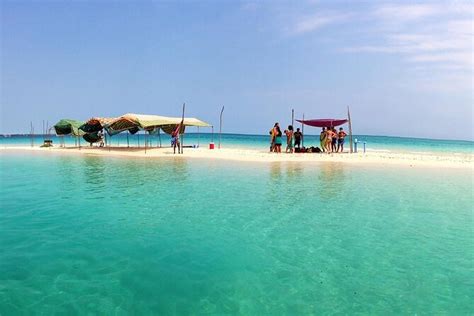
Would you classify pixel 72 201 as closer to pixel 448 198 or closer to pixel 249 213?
pixel 249 213

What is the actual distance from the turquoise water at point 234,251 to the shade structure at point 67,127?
2242 cm

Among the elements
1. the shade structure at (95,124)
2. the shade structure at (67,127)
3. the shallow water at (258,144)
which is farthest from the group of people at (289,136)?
the shade structure at (67,127)

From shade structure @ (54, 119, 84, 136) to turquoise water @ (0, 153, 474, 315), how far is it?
2242 cm

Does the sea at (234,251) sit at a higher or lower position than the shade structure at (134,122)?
lower

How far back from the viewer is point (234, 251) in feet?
20.6

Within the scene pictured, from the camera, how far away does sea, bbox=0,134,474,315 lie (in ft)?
14.8

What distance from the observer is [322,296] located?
4.67m

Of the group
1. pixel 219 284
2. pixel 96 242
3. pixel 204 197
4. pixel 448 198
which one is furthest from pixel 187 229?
pixel 448 198

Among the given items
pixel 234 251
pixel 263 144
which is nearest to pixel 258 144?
pixel 263 144

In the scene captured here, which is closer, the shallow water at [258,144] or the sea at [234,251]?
the sea at [234,251]

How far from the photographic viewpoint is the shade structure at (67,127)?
3316 centimetres

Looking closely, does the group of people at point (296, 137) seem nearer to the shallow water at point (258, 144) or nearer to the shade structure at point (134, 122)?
the shallow water at point (258, 144)

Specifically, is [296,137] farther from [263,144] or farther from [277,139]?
[263,144]

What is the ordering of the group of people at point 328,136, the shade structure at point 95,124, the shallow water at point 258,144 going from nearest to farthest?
the group of people at point 328,136 < the shade structure at point 95,124 < the shallow water at point 258,144
